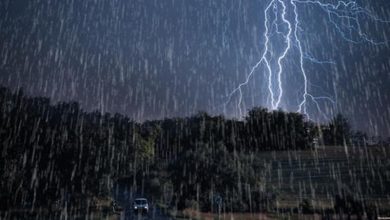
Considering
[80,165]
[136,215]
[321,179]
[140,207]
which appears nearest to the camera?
[136,215]

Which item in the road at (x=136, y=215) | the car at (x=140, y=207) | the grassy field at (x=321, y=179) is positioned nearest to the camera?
the road at (x=136, y=215)

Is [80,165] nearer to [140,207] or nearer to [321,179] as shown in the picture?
[140,207]

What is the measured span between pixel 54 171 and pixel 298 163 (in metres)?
43.3

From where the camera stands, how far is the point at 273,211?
35.1m

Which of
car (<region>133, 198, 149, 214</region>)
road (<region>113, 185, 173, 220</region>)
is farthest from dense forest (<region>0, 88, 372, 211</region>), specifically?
car (<region>133, 198, 149, 214</region>)

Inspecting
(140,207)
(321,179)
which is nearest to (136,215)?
(140,207)

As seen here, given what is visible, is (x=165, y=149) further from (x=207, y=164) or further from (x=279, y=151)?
(x=207, y=164)

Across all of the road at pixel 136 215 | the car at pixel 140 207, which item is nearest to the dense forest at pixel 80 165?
the road at pixel 136 215

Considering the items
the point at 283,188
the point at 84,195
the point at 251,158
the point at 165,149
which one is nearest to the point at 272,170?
the point at 283,188

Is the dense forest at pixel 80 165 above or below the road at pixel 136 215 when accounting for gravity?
above

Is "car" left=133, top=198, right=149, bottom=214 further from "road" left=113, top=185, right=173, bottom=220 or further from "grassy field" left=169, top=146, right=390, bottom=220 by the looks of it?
"grassy field" left=169, top=146, right=390, bottom=220

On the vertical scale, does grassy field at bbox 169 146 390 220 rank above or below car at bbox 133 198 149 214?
above

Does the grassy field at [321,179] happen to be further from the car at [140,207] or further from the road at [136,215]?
the car at [140,207]

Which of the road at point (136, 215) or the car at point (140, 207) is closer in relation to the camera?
the road at point (136, 215)
